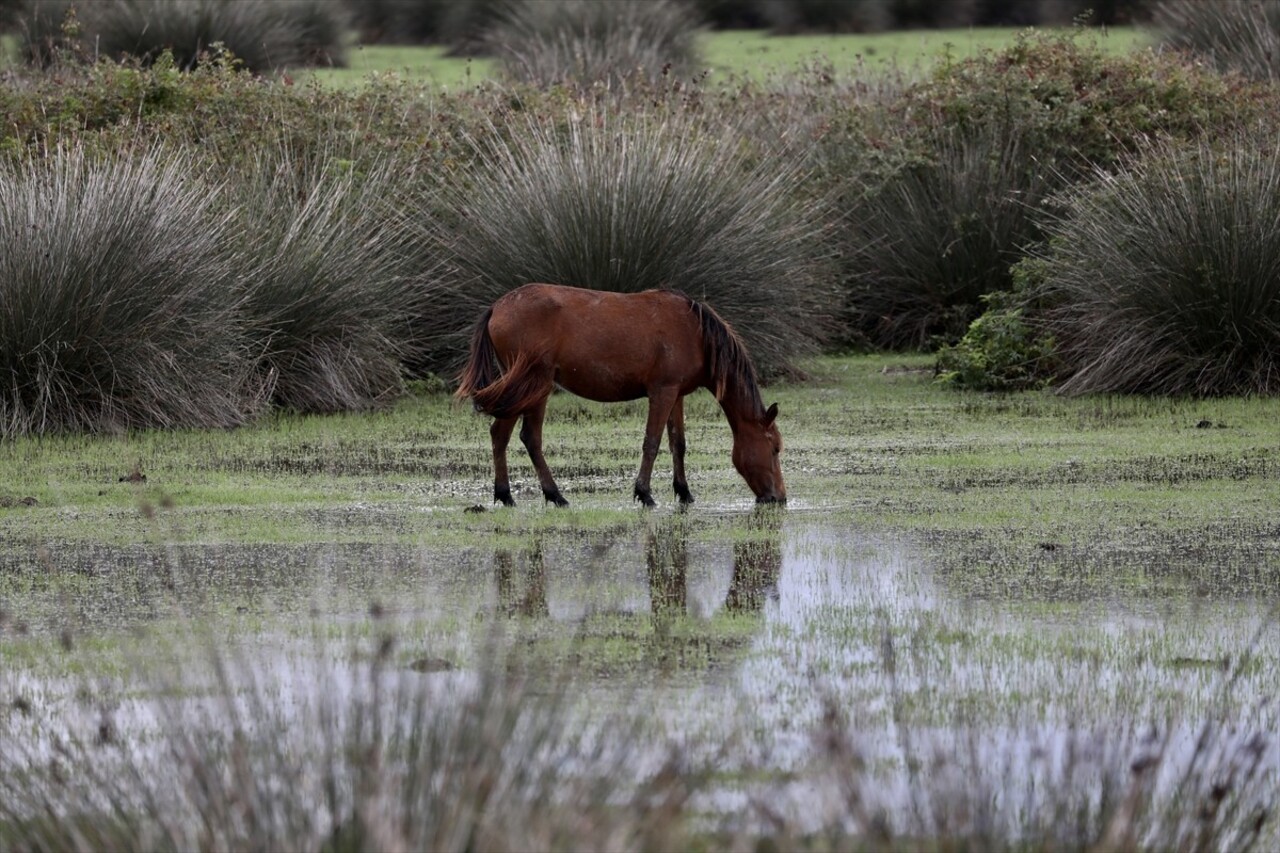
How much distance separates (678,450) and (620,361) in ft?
2.02

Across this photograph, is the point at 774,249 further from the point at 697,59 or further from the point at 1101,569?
the point at 697,59

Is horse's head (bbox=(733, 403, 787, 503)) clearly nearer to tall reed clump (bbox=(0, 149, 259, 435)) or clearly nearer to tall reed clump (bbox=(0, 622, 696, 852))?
tall reed clump (bbox=(0, 149, 259, 435))

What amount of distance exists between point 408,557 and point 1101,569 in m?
3.01

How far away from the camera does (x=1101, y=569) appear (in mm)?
8516

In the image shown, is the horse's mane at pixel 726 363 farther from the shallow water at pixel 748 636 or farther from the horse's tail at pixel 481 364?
the horse's tail at pixel 481 364

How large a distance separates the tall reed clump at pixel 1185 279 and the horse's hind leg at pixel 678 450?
18.1ft

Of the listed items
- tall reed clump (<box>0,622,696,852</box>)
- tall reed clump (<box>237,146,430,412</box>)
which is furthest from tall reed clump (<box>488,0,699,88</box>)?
tall reed clump (<box>0,622,696,852</box>)

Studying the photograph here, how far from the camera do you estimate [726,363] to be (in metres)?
10.3

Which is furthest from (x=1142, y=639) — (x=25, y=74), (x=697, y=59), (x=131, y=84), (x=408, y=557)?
(x=697, y=59)

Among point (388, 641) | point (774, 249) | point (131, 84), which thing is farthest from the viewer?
point (131, 84)

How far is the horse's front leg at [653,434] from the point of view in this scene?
1030 centimetres

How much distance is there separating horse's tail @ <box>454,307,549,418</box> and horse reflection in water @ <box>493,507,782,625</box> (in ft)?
3.26

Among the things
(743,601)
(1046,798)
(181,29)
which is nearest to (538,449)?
(743,601)

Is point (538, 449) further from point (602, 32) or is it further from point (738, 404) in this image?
point (602, 32)
